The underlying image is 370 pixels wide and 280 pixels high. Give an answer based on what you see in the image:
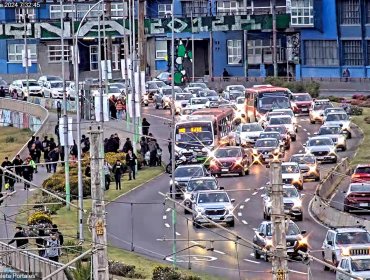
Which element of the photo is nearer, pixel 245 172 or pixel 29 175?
pixel 29 175

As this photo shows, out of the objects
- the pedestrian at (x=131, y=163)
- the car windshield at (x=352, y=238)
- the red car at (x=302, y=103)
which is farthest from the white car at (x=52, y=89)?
the car windshield at (x=352, y=238)

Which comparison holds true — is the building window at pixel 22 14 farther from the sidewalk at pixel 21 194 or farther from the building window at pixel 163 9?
the sidewalk at pixel 21 194

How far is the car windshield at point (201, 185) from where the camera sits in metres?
60.9

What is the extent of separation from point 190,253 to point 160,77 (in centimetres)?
7257

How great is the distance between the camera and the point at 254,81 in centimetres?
11975

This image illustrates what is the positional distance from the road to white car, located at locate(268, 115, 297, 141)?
8704 mm

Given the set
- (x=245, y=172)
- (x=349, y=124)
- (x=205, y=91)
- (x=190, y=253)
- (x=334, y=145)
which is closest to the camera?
(x=190, y=253)

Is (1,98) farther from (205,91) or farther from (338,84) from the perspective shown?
(338,84)

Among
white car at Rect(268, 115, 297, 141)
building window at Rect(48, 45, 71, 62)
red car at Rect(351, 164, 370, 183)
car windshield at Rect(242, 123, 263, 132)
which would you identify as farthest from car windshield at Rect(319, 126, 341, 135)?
building window at Rect(48, 45, 71, 62)

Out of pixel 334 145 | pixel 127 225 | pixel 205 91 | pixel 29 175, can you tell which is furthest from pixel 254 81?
pixel 127 225

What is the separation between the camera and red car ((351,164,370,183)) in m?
64.1

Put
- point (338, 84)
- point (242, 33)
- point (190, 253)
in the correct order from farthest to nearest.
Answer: point (242, 33) → point (338, 84) → point (190, 253)

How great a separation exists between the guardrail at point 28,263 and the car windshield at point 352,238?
10.1 metres

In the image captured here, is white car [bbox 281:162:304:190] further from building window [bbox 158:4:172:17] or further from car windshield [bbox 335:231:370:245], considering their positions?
building window [bbox 158:4:172:17]
